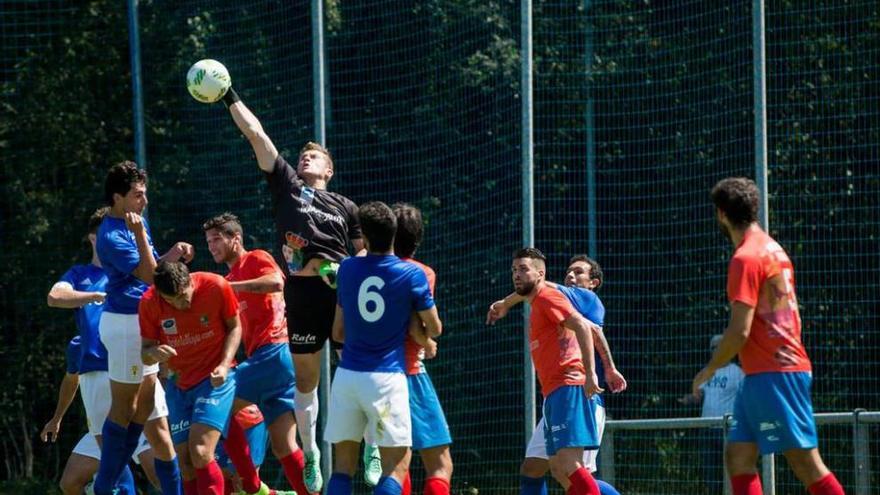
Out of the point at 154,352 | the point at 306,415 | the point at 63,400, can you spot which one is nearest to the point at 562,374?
the point at 306,415

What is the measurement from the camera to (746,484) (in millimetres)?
7719

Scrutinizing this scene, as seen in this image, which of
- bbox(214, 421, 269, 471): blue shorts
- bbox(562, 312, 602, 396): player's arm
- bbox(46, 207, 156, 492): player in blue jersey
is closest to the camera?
bbox(562, 312, 602, 396): player's arm

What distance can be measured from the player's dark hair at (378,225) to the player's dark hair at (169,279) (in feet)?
5.44

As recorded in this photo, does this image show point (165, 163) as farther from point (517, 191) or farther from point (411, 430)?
point (411, 430)

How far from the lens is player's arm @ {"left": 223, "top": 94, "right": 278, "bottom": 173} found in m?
9.42

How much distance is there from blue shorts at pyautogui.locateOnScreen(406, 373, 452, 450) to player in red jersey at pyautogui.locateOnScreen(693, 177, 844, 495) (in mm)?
1690

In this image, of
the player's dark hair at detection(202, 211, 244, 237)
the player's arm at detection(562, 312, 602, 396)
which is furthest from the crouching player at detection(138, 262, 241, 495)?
the player's arm at detection(562, 312, 602, 396)

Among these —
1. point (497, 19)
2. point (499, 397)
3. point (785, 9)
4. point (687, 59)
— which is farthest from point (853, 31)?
point (499, 397)

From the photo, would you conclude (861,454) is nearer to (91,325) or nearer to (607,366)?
(607,366)

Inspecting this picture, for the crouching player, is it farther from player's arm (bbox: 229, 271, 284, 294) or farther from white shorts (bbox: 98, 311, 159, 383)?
player's arm (bbox: 229, 271, 284, 294)

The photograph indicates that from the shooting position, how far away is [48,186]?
17.6m

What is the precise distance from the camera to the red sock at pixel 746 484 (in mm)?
7707

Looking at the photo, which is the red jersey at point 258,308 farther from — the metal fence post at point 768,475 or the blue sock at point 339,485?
the metal fence post at point 768,475

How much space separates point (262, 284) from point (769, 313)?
12.2 feet
